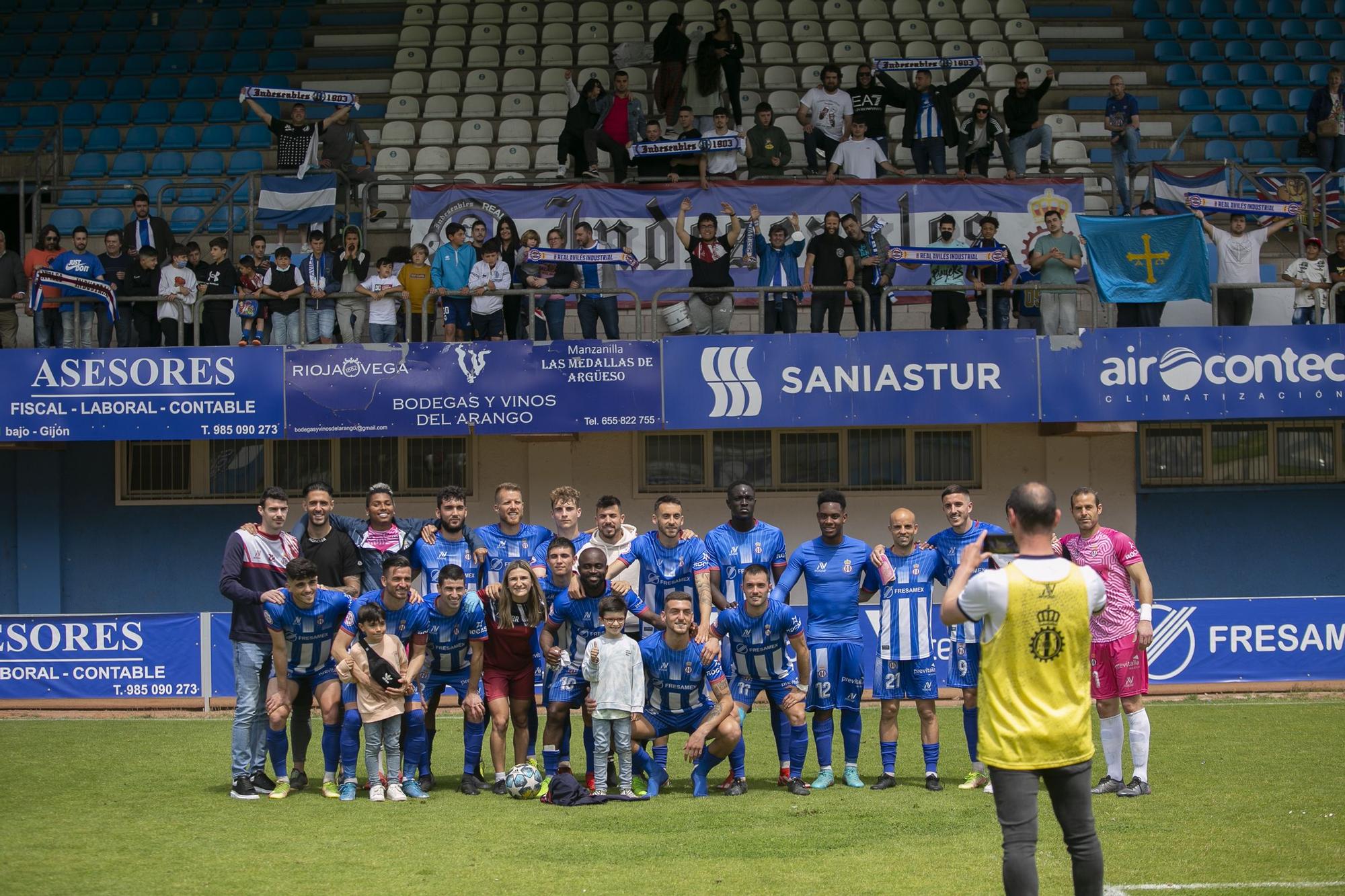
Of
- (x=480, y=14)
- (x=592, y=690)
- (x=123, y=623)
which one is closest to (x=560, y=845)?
(x=592, y=690)

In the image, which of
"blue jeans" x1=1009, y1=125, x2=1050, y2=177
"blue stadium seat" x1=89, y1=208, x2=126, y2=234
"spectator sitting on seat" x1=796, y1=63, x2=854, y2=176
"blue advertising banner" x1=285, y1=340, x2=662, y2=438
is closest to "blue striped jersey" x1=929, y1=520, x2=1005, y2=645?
"blue advertising banner" x1=285, y1=340, x2=662, y2=438

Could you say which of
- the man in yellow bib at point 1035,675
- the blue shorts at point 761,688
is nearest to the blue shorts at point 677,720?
the blue shorts at point 761,688

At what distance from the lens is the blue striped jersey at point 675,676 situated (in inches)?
393

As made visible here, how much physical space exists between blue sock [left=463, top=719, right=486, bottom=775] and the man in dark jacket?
12.0 metres

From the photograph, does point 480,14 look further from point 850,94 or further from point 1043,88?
point 1043,88

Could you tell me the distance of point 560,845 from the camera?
8250 mm

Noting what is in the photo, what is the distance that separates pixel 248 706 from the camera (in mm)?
9938

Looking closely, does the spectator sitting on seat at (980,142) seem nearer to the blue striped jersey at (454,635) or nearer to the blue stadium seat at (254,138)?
the blue stadium seat at (254,138)

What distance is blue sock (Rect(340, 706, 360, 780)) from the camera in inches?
389

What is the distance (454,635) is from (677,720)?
1.74 m

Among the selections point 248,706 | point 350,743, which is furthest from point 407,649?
point 248,706

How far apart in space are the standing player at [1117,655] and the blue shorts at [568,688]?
11.5 feet

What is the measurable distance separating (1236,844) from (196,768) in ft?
25.6

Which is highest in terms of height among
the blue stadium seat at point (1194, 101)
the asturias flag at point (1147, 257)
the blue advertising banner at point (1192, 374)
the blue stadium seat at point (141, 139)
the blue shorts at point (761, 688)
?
the blue stadium seat at point (1194, 101)
